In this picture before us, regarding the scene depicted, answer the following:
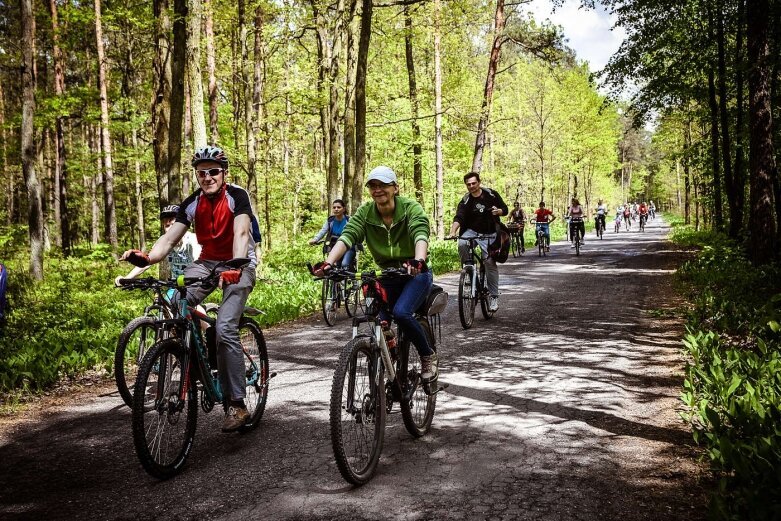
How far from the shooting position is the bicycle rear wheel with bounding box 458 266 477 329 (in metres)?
9.53

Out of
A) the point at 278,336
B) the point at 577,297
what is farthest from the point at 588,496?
the point at 577,297

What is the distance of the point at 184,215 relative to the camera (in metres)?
4.93

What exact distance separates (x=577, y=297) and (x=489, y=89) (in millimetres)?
14408

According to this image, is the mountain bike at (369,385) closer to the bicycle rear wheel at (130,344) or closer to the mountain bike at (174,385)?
the mountain bike at (174,385)

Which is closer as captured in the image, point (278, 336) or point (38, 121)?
point (278, 336)

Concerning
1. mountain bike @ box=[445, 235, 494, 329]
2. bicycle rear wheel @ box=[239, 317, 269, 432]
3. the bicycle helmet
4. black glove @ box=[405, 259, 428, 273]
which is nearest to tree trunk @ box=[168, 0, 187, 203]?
mountain bike @ box=[445, 235, 494, 329]

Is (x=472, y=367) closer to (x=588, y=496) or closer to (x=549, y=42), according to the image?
(x=588, y=496)

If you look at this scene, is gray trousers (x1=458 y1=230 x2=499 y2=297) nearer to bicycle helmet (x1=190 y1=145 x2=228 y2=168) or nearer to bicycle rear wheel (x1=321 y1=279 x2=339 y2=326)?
bicycle rear wheel (x1=321 y1=279 x2=339 y2=326)

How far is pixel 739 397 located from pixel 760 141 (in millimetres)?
9216

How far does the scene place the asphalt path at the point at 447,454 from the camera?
12.0ft

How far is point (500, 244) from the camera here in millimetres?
10008

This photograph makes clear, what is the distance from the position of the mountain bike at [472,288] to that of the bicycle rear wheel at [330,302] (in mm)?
2410

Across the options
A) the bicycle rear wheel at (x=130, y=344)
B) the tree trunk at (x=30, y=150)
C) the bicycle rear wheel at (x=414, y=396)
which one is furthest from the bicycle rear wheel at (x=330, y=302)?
the tree trunk at (x=30, y=150)

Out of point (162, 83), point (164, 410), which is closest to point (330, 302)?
point (164, 410)
